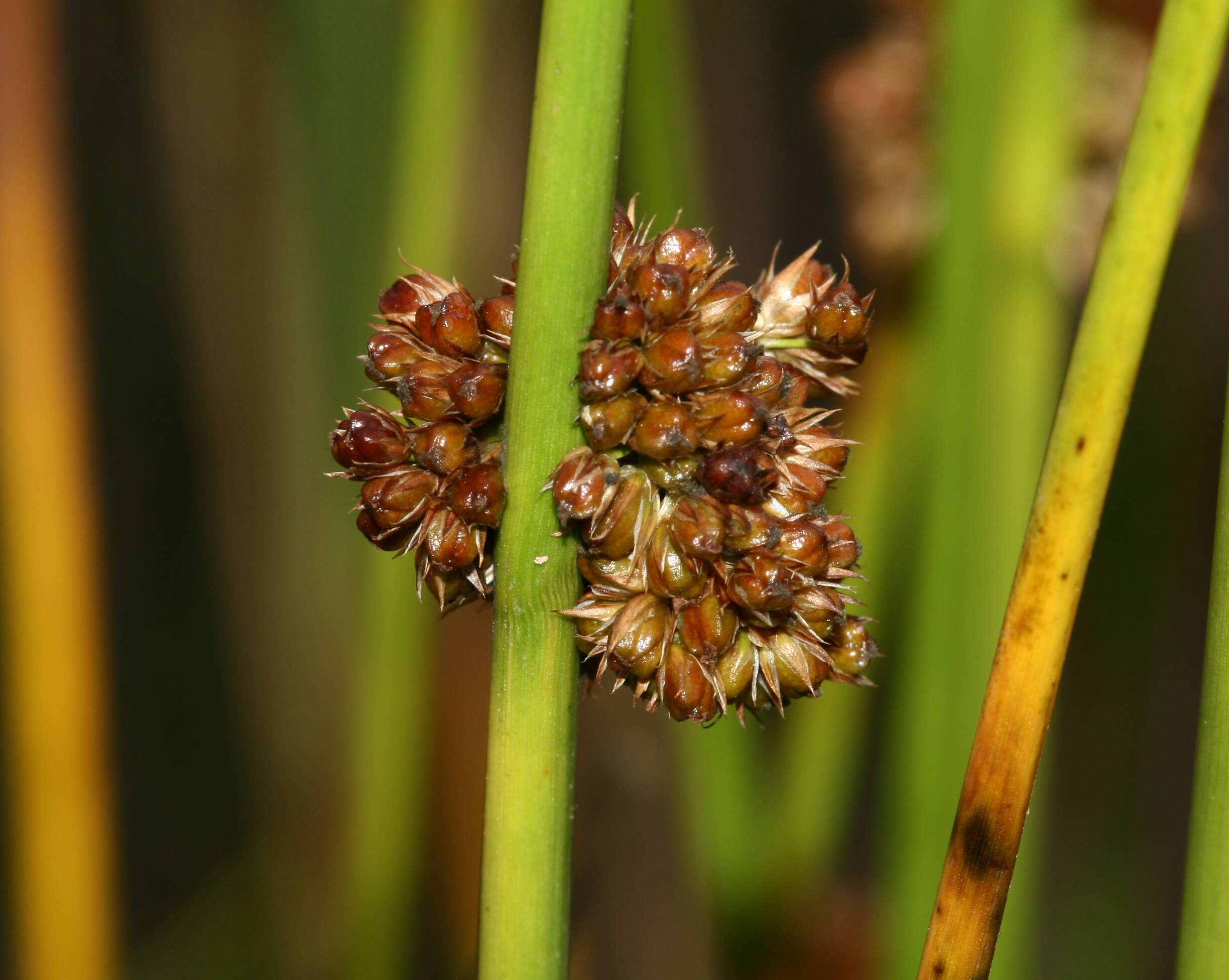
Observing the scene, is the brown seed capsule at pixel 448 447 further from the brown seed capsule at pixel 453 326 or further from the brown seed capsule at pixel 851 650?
the brown seed capsule at pixel 851 650

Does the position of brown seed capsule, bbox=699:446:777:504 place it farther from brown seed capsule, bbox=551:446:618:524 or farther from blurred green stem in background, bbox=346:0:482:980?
blurred green stem in background, bbox=346:0:482:980

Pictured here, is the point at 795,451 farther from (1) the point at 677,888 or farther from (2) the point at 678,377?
(1) the point at 677,888

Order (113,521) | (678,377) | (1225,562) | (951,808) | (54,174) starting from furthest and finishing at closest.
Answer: (113,521) < (54,174) < (951,808) < (678,377) < (1225,562)

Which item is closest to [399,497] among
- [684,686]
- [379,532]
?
[379,532]

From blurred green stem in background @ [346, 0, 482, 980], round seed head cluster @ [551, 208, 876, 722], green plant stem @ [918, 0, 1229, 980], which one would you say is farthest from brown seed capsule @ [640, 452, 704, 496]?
blurred green stem in background @ [346, 0, 482, 980]

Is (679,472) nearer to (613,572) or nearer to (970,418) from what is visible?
(613,572)

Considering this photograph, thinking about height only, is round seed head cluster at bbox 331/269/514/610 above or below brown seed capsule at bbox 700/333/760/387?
below

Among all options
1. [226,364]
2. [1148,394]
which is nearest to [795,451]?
[1148,394]
